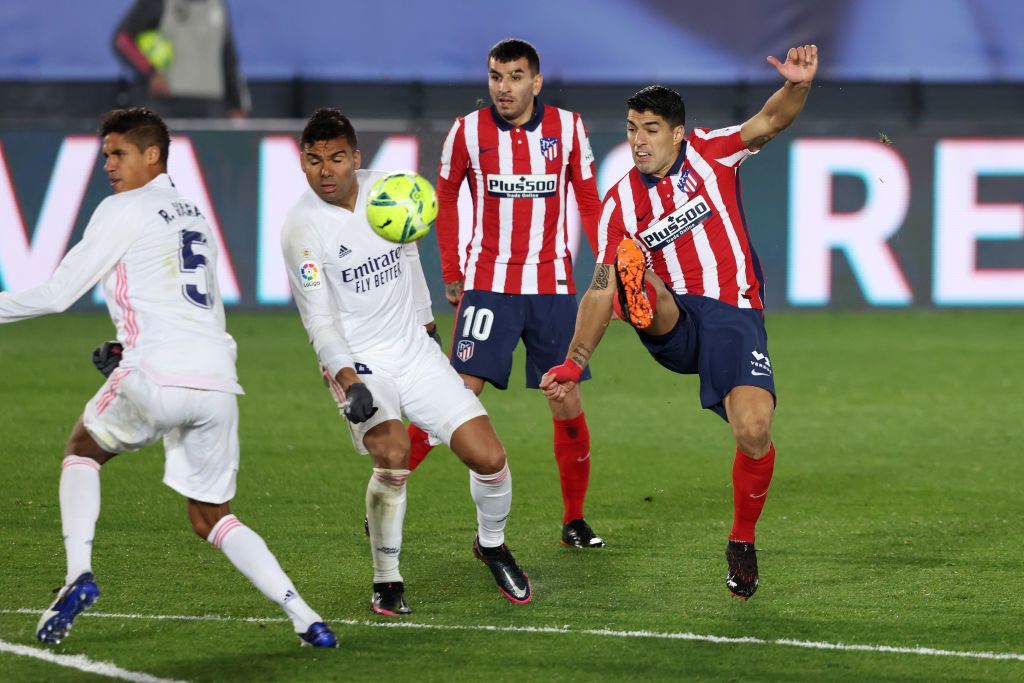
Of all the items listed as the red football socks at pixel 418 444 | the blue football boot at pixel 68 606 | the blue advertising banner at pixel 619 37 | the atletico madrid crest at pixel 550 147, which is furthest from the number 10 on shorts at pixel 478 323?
the blue advertising banner at pixel 619 37

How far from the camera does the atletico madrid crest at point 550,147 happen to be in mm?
6457

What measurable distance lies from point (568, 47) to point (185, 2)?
3546mm

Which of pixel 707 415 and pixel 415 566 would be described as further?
pixel 707 415

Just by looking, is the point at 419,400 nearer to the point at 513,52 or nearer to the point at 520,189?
the point at 520,189

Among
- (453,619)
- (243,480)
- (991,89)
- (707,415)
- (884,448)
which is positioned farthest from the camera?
(991,89)

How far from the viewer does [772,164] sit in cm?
1291

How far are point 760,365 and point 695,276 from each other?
17.6 inches

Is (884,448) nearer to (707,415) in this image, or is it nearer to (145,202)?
(707,415)

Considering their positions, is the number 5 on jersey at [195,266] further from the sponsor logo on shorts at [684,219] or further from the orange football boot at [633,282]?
the sponsor logo on shorts at [684,219]

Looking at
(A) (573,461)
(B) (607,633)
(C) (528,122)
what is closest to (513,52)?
(C) (528,122)

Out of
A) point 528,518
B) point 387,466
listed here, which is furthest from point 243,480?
point 387,466

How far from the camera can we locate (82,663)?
4.53 metres

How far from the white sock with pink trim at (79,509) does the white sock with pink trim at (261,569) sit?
37cm

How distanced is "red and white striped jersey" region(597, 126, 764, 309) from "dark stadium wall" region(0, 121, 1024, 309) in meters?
6.94
